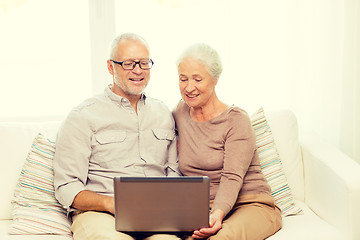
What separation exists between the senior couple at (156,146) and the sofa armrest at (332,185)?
275 millimetres

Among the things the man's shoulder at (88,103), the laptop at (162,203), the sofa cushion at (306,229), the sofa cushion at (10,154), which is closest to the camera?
the laptop at (162,203)

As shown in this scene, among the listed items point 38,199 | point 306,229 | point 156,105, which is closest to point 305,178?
point 306,229

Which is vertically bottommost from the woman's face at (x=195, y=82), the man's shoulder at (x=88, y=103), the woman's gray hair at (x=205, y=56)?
the man's shoulder at (x=88, y=103)

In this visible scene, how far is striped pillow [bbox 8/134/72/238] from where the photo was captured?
2082mm

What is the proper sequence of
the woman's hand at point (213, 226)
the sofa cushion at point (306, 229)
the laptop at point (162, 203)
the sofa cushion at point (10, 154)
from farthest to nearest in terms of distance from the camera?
the sofa cushion at point (10, 154) → the sofa cushion at point (306, 229) → the woman's hand at point (213, 226) → the laptop at point (162, 203)

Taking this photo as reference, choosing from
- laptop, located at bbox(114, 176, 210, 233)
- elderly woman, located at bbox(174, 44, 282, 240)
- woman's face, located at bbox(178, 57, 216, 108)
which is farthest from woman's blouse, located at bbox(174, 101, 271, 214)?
laptop, located at bbox(114, 176, 210, 233)

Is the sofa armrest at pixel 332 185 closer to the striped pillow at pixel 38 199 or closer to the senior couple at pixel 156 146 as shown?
the senior couple at pixel 156 146

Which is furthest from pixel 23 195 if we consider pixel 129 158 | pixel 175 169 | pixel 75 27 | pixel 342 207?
pixel 342 207

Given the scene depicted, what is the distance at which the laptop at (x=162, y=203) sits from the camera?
1.69 metres

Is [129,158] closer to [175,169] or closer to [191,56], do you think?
[175,169]

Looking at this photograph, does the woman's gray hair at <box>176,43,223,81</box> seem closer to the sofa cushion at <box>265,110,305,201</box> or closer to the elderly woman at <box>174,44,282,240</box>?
the elderly woman at <box>174,44,282,240</box>

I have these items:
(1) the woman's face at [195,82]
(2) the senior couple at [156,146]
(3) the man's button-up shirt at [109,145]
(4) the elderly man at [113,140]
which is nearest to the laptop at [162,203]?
(2) the senior couple at [156,146]

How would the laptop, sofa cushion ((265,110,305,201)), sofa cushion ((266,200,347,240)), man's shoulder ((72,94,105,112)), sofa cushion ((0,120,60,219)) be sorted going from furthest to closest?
sofa cushion ((265,110,305,201)), sofa cushion ((0,120,60,219)), man's shoulder ((72,94,105,112)), sofa cushion ((266,200,347,240)), the laptop

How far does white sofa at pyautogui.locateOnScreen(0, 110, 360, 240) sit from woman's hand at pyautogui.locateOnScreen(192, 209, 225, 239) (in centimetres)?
27
